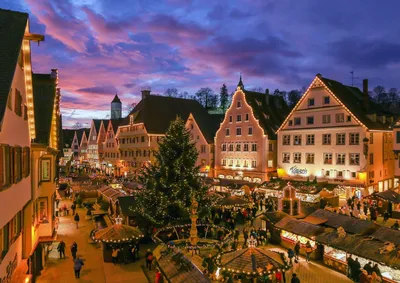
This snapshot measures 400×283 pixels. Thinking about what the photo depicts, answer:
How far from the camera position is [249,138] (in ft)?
161

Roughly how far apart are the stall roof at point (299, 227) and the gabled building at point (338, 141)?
17.1m

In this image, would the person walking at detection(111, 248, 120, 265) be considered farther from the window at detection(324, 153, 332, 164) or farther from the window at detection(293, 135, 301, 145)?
the window at detection(293, 135, 301, 145)

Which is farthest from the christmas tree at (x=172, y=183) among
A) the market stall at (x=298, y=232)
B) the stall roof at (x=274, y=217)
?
the market stall at (x=298, y=232)

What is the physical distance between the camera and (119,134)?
7119cm

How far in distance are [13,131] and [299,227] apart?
669 inches

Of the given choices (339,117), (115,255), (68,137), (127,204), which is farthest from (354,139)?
(68,137)

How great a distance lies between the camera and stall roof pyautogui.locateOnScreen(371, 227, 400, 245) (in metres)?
18.2

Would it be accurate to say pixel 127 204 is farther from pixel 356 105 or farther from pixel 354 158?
pixel 356 105

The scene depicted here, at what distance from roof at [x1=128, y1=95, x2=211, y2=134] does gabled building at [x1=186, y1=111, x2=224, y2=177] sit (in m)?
1.53

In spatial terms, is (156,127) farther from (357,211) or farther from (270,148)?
(357,211)

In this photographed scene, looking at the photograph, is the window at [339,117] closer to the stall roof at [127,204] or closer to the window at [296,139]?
the window at [296,139]

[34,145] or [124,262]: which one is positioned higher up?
[34,145]

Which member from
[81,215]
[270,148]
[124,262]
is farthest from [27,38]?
[270,148]

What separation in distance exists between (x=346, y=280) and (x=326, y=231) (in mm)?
3354
